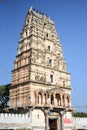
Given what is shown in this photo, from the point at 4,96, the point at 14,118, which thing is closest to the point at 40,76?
the point at 14,118

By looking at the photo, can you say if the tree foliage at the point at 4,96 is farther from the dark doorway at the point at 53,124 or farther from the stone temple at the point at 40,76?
the dark doorway at the point at 53,124

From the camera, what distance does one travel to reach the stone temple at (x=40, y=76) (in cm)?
3806

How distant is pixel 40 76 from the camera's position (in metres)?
40.0

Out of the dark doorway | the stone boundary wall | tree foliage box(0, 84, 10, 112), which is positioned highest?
tree foliage box(0, 84, 10, 112)

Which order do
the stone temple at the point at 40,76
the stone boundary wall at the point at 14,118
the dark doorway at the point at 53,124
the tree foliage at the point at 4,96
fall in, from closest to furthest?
the stone boundary wall at the point at 14,118
the stone temple at the point at 40,76
the dark doorway at the point at 53,124
the tree foliage at the point at 4,96

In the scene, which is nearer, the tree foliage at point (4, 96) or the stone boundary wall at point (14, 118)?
the stone boundary wall at point (14, 118)

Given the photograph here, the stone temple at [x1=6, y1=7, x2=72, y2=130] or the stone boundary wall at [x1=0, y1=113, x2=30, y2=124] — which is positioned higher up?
the stone temple at [x1=6, y1=7, x2=72, y2=130]

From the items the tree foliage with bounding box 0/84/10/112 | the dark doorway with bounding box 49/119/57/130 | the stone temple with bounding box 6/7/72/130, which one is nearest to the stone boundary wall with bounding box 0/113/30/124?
the stone temple with bounding box 6/7/72/130

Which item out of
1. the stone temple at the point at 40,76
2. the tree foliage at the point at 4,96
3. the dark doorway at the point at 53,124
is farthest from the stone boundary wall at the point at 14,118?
the tree foliage at the point at 4,96

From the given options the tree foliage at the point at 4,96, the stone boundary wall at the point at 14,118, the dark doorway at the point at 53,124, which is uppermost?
the tree foliage at the point at 4,96

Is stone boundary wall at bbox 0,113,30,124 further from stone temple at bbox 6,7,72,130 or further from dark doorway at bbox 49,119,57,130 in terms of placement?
dark doorway at bbox 49,119,57,130

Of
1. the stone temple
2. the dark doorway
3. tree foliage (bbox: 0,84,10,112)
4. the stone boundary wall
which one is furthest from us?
tree foliage (bbox: 0,84,10,112)

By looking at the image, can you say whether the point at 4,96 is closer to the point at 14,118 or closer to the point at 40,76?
the point at 40,76

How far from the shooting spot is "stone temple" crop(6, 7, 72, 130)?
38.1 meters
